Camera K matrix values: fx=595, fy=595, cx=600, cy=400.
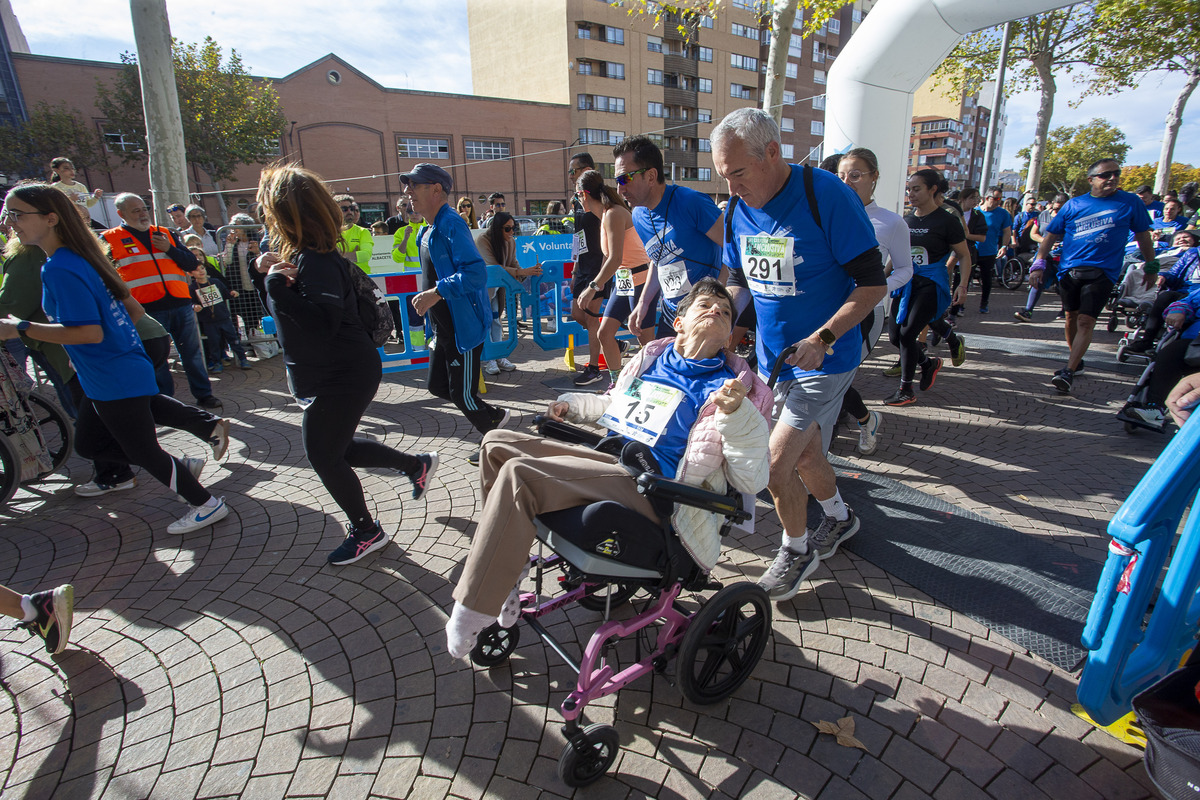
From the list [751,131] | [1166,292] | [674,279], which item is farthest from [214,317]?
[1166,292]

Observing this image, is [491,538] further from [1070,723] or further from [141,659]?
[1070,723]

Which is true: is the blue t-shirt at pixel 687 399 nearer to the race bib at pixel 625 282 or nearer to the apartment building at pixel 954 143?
the race bib at pixel 625 282

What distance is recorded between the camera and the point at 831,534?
3.22 m

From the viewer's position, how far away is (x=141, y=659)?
257 cm

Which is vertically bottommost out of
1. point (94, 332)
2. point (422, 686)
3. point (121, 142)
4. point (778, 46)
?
point (422, 686)

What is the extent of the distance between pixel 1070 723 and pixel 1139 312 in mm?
7467

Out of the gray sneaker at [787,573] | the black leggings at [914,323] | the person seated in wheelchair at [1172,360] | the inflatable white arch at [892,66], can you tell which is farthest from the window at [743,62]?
the gray sneaker at [787,573]

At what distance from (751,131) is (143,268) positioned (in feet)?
19.1

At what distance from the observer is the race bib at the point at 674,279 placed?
409cm

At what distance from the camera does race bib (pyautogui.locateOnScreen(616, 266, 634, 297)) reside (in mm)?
5340

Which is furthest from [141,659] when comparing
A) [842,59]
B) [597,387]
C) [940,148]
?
[940,148]

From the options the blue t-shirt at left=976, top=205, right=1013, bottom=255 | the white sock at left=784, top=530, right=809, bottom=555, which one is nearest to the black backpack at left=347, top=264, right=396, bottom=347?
the white sock at left=784, top=530, right=809, bottom=555

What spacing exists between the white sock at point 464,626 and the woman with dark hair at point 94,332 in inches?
102

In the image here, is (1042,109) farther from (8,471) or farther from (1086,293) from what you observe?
(8,471)
